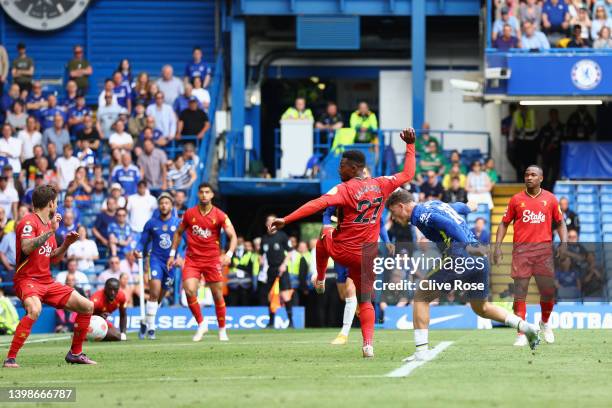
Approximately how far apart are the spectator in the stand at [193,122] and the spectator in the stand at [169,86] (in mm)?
810

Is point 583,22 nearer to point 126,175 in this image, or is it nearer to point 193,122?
point 193,122

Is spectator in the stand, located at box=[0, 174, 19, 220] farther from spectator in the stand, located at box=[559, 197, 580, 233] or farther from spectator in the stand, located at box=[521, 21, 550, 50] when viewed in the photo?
spectator in the stand, located at box=[521, 21, 550, 50]

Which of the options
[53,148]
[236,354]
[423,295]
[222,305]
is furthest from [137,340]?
[53,148]

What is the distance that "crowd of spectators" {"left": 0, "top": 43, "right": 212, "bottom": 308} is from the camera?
91.0 ft

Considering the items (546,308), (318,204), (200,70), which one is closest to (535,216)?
(546,308)

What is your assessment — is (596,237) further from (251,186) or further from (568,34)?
(251,186)

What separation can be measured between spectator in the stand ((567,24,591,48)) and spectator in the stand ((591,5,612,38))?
227 millimetres

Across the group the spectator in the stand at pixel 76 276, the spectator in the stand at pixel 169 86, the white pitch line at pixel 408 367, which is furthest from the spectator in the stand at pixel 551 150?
the white pitch line at pixel 408 367

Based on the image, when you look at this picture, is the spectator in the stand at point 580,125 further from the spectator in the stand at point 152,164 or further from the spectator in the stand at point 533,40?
the spectator in the stand at point 152,164

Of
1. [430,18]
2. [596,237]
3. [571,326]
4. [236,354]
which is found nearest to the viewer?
[236,354]

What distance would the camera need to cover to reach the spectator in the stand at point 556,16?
30.1 metres

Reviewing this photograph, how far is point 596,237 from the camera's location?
29.4 metres

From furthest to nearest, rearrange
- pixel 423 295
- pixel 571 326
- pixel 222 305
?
pixel 571 326 < pixel 222 305 < pixel 423 295

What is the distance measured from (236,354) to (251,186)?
15824 millimetres
